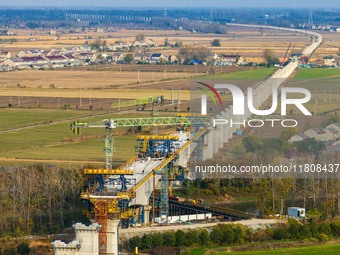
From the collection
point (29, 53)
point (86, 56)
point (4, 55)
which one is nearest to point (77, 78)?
point (86, 56)

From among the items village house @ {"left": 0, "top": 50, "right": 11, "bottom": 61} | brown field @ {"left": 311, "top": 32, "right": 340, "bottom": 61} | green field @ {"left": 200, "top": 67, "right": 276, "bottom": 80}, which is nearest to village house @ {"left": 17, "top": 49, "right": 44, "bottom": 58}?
village house @ {"left": 0, "top": 50, "right": 11, "bottom": 61}

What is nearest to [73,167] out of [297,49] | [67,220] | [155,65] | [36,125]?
[67,220]

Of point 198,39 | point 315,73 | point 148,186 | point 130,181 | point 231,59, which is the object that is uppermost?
point 198,39

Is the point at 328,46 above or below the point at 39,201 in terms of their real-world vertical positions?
above

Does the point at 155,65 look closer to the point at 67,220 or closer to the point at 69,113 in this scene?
the point at 69,113
